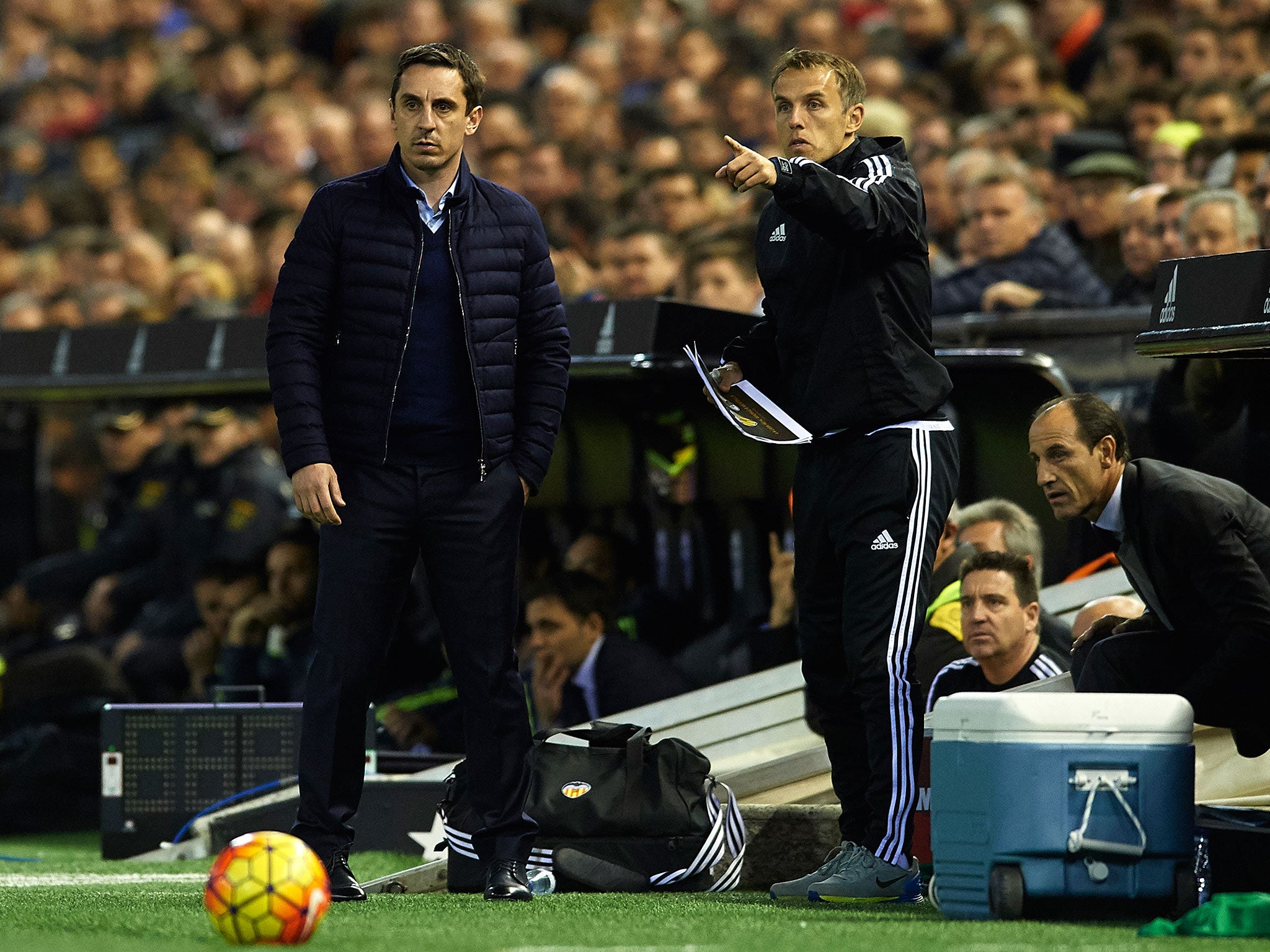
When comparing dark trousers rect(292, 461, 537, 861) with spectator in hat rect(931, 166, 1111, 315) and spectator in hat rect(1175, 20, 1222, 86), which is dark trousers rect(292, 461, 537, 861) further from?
spectator in hat rect(1175, 20, 1222, 86)

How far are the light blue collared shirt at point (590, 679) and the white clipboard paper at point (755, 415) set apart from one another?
2504 mm

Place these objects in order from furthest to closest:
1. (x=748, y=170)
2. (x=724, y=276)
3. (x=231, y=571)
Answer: (x=231, y=571)
(x=724, y=276)
(x=748, y=170)

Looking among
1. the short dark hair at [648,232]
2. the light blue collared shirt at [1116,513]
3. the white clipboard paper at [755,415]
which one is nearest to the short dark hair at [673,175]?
the short dark hair at [648,232]

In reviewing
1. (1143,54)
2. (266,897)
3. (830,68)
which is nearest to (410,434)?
(266,897)

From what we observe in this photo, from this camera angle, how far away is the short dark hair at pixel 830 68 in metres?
5.30

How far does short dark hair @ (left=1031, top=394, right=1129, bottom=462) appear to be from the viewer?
5164 millimetres

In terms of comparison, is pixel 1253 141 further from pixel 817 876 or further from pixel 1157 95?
pixel 817 876

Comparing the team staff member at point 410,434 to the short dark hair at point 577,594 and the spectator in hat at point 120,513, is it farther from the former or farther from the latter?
the spectator in hat at point 120,513

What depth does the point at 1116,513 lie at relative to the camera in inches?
205

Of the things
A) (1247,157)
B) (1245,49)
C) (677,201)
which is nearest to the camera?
(1247,157)

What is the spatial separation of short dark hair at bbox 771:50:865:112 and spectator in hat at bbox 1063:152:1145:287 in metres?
3.97


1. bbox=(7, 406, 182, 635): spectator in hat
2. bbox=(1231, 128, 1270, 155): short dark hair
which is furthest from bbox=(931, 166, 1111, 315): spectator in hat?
bbox=(7, 406, 182, 635): spectator in hat

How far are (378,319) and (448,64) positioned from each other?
2.24 ft

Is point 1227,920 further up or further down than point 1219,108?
further down
